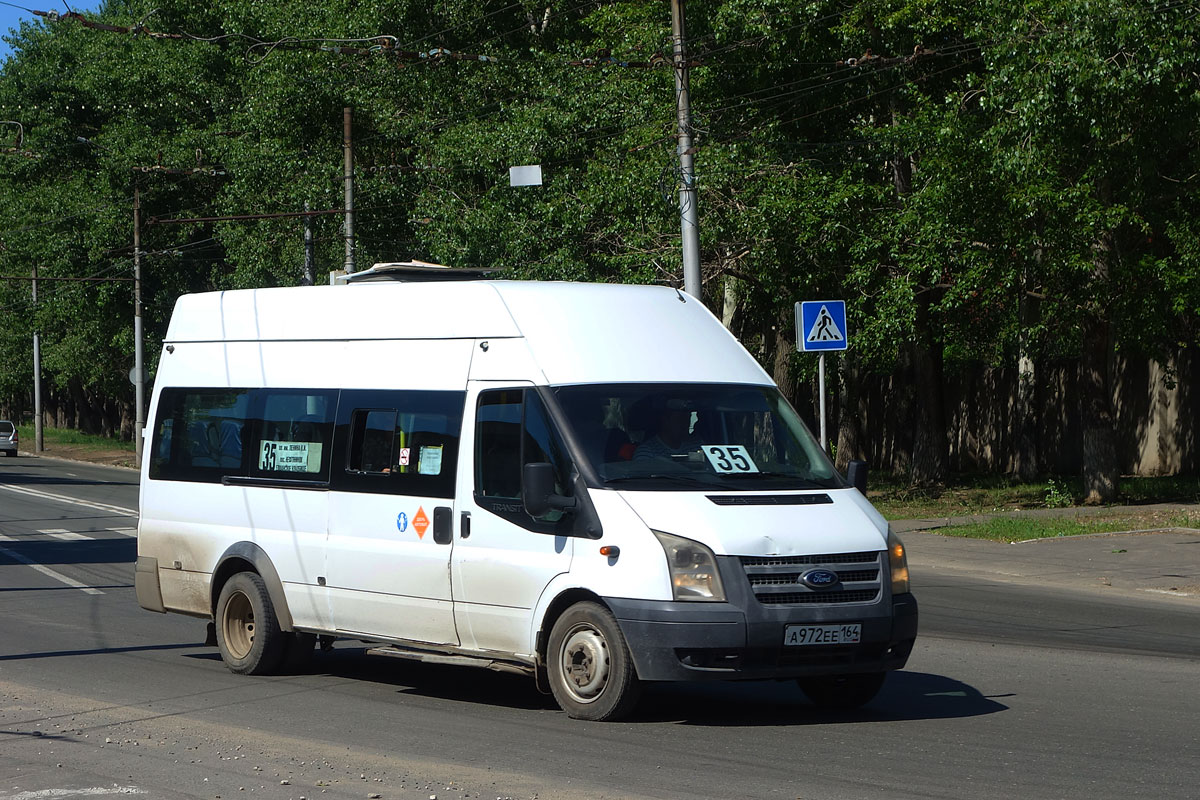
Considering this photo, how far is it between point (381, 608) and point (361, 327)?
1.94m

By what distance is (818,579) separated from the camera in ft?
26.3

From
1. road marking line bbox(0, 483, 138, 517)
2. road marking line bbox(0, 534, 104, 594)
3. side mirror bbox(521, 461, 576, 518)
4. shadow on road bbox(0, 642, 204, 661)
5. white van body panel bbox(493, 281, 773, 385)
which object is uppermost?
white van body panel bbox(493, 281, 773, 385)

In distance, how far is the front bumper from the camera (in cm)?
791

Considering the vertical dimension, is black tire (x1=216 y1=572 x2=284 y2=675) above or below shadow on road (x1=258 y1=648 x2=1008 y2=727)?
above

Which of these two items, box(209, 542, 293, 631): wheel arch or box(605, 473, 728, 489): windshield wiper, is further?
box(209, 542, 293, 631): wheel arch

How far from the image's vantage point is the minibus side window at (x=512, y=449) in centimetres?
868

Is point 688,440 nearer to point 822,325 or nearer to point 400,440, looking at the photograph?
point 400,440

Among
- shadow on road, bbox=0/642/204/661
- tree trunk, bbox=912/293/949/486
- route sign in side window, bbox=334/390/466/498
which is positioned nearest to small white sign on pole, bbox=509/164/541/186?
tree trunk, bbox=912/293/949/486

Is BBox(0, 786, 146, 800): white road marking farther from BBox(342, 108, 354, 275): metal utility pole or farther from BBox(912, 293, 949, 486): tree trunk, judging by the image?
BBox(342, 108, 354, 275): metal utility pole

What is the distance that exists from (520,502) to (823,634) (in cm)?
196

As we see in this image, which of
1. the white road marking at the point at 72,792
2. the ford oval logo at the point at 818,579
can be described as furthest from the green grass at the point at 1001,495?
the white road marking at the point at 72,792

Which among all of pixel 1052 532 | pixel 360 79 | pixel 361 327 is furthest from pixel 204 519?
pixel 360 79

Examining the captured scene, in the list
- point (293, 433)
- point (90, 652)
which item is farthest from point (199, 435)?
point (90, 652)

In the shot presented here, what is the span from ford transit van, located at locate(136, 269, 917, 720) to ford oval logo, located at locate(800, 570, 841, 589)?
0.02 metres
